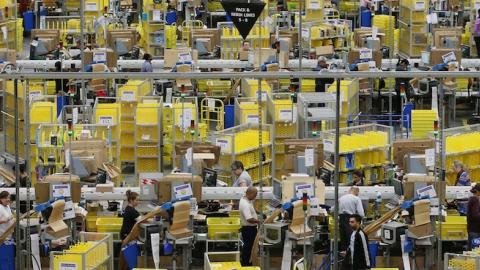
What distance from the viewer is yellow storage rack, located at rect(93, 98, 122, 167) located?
84.5 feet

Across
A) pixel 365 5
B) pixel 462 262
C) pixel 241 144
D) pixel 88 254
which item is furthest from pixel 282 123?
pixel 365 5

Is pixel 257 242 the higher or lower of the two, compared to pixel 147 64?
lower

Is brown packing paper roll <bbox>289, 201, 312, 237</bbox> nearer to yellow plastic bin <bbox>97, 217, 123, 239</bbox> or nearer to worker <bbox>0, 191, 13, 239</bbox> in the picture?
yellow plastic bin <bbox>97, 217, 123, 239</bbox>

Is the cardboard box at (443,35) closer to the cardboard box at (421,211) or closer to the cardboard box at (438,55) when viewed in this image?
the cardboard box at (438,55)

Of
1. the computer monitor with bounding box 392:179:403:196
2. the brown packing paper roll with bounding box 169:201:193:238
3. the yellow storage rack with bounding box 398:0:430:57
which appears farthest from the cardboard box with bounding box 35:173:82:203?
the yellow storage rack with bounding box 398:0:430:57

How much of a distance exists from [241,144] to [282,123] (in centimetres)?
132

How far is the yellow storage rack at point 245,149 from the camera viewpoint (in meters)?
24.7

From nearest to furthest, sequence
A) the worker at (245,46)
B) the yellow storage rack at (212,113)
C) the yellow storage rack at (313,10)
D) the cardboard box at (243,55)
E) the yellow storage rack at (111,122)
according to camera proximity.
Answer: the yellow storage rack at (111,122)
the yellow storage rack at (212,113)
the cardboard box at (243,55)
the worker at (245,46)
the yellow storage rack at (313,10)

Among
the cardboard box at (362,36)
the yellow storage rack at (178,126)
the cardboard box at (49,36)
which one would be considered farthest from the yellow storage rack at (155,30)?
the yellow storage rack at (178,126)

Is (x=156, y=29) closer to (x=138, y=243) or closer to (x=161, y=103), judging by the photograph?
(x=161, y=103)

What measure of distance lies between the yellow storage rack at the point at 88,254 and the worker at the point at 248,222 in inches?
74.9

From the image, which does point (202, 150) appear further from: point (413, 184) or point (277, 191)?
point (413, 184)

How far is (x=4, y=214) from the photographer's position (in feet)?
69.3

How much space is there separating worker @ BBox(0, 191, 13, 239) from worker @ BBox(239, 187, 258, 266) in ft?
9.73
